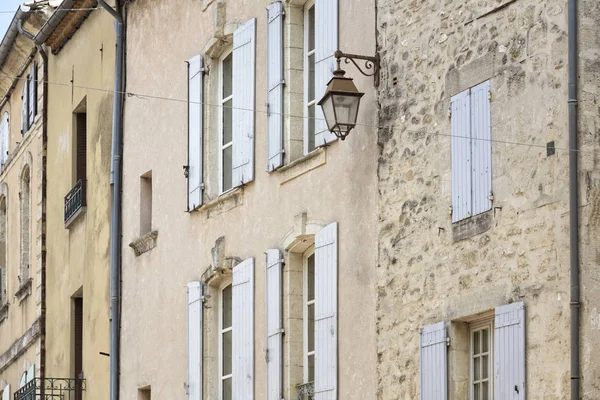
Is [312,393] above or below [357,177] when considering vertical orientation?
below

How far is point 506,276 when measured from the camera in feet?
48.1

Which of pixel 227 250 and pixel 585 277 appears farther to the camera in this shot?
pixel 227 250

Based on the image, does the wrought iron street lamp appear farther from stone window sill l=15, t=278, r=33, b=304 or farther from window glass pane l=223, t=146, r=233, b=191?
stone window sill l=15, t=278, r=33, b=304

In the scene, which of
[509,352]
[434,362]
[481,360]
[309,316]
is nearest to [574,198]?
[509,352]

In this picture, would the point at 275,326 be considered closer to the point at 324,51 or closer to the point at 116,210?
the point at 324,51

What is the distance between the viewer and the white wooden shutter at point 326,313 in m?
17.1

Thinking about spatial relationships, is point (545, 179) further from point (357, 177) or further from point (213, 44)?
point (213, 44)

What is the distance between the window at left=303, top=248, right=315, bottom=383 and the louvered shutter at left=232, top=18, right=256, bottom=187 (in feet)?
4.55

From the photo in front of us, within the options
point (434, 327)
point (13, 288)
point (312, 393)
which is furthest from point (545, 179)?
point (13, 288)

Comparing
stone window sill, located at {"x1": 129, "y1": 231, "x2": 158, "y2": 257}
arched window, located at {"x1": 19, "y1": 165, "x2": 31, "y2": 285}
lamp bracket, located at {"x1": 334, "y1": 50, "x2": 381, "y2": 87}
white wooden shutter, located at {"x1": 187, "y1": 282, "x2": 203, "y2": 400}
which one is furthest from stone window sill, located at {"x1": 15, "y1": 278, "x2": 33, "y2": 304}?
lamp bracket, located at {"x1": 334, "y1": 50, "x2": 381, "y2": 87}

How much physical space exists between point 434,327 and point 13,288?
47.8 feet

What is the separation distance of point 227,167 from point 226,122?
1.65 ft

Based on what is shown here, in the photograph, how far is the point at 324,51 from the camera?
1770cm

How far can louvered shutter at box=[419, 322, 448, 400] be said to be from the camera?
15.3m
